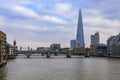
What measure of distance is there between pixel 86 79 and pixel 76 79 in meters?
2.28

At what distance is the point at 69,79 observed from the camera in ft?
211

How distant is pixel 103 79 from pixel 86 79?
12.6 ft

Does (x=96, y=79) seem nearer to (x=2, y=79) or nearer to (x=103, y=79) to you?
(x=103, y=79)

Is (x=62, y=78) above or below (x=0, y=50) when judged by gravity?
below

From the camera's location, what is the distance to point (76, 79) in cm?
6469

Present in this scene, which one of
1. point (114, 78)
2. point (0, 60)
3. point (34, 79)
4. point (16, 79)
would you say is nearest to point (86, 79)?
point (114, 78)

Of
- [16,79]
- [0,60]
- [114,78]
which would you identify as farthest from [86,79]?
[0,60]

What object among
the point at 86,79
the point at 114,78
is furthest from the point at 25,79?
the point at 114,78

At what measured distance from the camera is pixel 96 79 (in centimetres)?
6381

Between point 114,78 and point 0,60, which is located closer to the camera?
point 114,78

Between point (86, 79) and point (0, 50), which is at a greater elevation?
point (0, 50)

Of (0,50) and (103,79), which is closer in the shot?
(103,79)

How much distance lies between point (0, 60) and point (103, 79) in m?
53.9

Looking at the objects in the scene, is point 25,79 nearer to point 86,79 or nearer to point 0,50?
point 86,79
